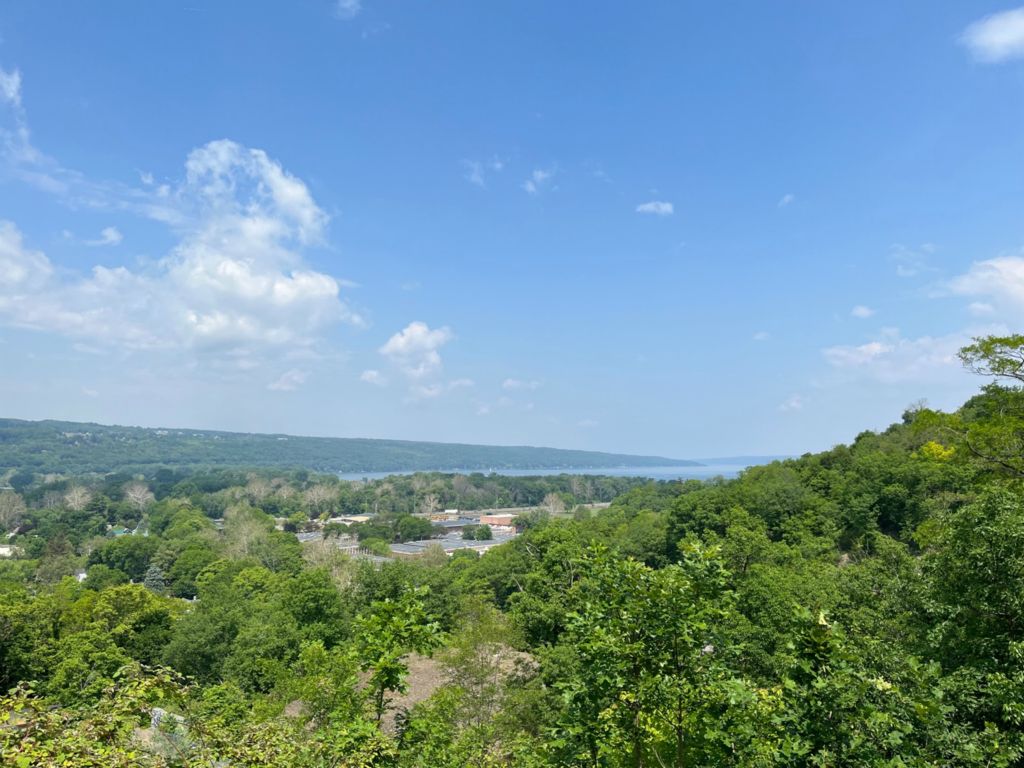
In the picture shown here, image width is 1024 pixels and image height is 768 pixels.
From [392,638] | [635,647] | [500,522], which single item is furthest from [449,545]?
[635,647]

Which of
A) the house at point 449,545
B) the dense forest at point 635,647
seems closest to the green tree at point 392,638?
the dense forest at point 635,647

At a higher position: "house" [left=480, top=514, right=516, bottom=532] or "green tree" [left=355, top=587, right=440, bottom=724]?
"green tree" [left=355, top=587, right=440, bottom=724]

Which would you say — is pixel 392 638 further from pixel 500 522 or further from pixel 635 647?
pixel 500 522

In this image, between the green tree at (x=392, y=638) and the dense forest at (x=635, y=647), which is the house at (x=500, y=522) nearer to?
the dense forest at (x=635, y=647)

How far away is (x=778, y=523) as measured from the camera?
35969 mm

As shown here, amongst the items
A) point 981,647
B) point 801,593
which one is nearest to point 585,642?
point 981,647

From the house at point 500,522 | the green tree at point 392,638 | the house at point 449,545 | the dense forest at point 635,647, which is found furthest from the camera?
the house at point 500,522

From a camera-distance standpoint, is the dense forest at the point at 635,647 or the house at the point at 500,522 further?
the house at the point at 500,522

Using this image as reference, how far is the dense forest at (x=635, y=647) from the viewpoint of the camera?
14.8ft

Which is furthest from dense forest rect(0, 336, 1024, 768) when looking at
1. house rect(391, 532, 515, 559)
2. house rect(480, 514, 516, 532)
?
house rect(480, 514, 516, 532)

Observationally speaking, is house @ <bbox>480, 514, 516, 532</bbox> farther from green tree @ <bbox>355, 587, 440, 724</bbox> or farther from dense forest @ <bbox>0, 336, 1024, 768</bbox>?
green tree @ <bbox>355, 587, 440, 724</bbox>

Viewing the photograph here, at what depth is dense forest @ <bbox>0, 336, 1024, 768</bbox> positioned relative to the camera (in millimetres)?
4500

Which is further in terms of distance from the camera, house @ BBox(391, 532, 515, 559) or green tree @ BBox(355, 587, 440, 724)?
house @ BBox(391, 532, 515, 559)

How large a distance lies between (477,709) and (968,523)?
12733mm
